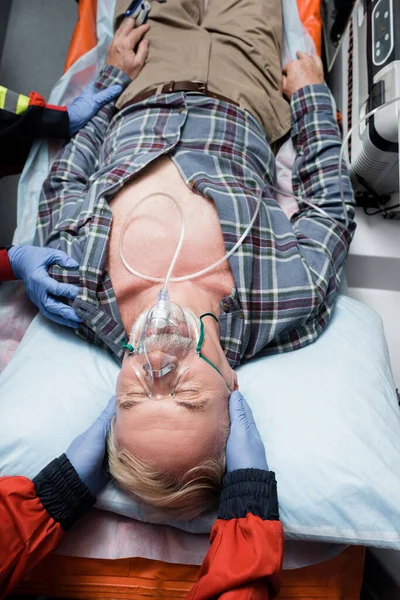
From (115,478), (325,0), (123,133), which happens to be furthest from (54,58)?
(115,478)

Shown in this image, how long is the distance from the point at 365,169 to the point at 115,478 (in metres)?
1.26

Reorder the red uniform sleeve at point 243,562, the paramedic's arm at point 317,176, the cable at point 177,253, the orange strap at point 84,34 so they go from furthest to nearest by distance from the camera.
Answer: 1. the orange strap at point 84,34
2. the paramedic's arm at point 317,176
3. the cable at point 177,253
4. the red uniform sleeve at point 243,562

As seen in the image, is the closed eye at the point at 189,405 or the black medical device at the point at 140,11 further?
the black medical device at the point at 140,11

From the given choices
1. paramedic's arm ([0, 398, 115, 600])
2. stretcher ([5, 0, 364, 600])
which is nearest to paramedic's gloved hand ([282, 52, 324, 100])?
paramedic's arm ([0, 398, 115, 600])

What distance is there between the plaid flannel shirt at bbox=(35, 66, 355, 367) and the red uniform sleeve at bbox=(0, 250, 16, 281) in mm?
133

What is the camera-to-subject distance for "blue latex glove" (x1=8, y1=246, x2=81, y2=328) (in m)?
1.30

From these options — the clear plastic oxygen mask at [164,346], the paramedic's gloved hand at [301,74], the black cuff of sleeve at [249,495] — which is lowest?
the black cuff of sleeve at [249,495]

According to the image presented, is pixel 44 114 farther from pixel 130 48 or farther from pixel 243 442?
pixel 243 442

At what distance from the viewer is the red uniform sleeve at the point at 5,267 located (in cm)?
145

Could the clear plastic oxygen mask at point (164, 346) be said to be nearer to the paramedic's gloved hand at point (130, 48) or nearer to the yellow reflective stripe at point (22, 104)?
the yellow reflective stripe at point (22, 104)

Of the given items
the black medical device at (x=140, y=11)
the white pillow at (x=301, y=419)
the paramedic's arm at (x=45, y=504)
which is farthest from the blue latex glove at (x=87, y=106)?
the paramedic's arm at (x=45, y=504)

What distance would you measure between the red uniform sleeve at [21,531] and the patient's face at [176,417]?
9.0 inches

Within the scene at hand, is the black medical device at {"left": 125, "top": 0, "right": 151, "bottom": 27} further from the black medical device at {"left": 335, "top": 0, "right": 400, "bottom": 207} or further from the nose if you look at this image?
the nose

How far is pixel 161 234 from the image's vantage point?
132 centimetres
